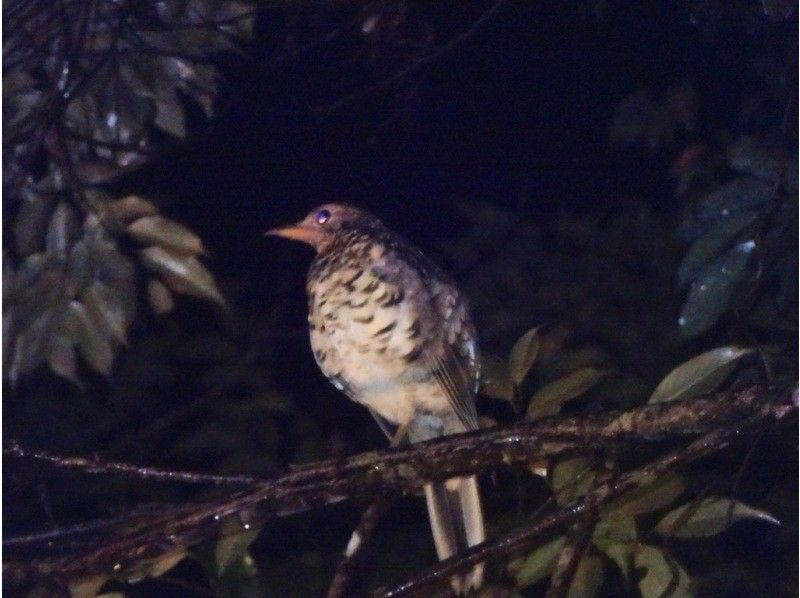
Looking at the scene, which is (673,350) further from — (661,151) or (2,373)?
(2,373)

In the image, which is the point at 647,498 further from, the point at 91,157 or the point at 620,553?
the point at 91,157

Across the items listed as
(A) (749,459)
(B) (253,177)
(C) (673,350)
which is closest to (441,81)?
(B) (253,177)

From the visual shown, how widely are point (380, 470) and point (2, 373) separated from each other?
38 cm

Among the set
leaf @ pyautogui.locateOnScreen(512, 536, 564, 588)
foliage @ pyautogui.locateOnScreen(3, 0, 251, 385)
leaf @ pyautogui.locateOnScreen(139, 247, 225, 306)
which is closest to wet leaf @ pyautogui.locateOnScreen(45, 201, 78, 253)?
foliage @ pyautogui.locateOnScreen(3, 0, 251, 385)

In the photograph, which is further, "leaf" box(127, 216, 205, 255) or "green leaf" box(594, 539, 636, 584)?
"leaf" box(127, 216, 205, 255)

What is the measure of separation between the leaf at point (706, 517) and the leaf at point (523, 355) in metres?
0.17

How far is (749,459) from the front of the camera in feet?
2.73

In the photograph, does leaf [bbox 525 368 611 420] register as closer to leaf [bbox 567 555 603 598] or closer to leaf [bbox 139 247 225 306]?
leaf [bbox 567 555 603 598]

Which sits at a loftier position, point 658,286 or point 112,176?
point 112,176

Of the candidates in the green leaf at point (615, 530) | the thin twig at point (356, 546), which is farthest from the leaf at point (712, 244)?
the thin twig at point (356, 546)

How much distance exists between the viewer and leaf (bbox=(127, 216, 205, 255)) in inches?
39.4

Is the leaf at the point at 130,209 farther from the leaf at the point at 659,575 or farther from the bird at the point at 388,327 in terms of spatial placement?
the leaf at the point at 659,575

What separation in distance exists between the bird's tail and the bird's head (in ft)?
0.80

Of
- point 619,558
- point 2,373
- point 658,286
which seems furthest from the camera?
point 2,373
